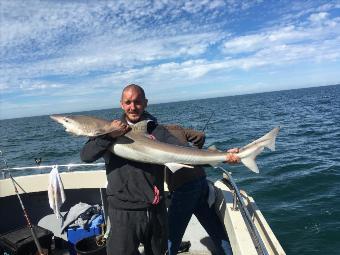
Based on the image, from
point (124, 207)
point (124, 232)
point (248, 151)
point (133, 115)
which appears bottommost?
point (124, 232)

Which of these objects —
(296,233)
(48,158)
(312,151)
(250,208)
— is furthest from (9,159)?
(250,208)

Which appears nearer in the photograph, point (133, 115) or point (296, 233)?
point (133, 115)

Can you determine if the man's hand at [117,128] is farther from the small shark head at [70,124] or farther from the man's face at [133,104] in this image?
the small shark head at [70,124]

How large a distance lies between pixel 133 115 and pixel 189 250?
11.5 ft

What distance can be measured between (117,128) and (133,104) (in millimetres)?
354

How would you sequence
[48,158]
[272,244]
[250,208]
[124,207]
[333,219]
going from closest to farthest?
[124,207], [272,244], [250,208], [333,219], [48,158]

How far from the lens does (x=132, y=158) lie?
427cm

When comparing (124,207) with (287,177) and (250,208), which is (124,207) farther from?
(287,177)

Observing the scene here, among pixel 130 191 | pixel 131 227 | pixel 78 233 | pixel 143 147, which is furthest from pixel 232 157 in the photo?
pixel 78 233

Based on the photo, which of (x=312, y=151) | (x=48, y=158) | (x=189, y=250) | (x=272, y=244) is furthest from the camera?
(x=48, y=158)

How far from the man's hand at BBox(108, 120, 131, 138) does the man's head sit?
0.19 metres

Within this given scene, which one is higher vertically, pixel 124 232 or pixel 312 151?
pixel 124 232

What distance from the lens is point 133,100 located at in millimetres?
4344

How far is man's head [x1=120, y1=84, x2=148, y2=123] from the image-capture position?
432 cm
